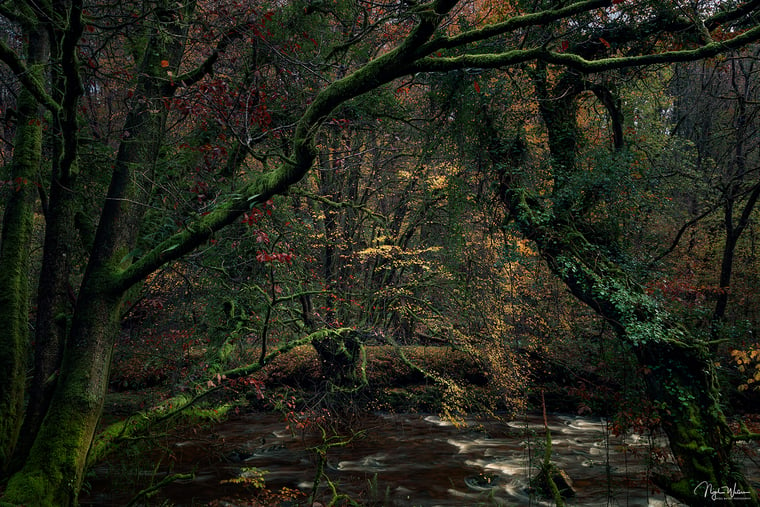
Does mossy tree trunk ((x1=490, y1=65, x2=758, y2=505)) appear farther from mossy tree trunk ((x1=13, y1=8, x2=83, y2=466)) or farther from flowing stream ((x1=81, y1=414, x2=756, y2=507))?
mossy tree trunk ((x1=13, y1=8, x2=83, y2=466))

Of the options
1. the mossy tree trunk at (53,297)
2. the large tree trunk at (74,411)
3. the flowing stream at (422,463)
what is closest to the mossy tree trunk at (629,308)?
the flowing stream at (422,463)

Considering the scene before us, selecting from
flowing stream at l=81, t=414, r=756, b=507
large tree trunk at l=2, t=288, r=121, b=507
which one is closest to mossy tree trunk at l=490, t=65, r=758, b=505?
flowing stream at l=81, t=414, r=756, b=507

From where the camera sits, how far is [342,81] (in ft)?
13.6

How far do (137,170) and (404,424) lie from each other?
32.9 feet

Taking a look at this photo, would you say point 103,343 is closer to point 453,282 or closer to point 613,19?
point 453,282

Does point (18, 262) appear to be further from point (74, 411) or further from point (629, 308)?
point (629, 308)

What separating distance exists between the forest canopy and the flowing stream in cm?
165

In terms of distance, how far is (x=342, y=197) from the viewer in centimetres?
1389

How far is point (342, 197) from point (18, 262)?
30.3 ft

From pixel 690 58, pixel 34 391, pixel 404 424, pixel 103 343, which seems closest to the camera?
pixel 690 58

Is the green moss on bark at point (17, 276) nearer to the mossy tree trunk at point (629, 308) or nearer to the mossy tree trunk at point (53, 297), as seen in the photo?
the mossy tree trunk at point (53, 297)

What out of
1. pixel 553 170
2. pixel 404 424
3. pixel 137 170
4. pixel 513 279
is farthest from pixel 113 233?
pixel 404 424

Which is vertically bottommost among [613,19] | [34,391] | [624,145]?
[34,391]

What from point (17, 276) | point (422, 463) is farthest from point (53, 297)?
point (422, 463)
